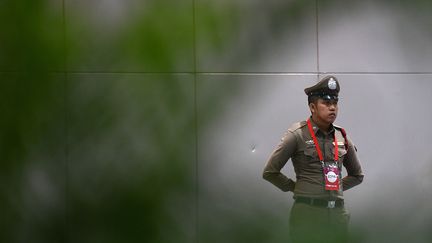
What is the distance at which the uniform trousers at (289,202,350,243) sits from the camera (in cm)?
A: 46

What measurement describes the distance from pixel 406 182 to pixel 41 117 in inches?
9.2

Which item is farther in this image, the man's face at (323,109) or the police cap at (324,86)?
the man's face at (323,109)

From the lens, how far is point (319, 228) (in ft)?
1.63

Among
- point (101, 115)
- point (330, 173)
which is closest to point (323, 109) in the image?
point (330, 173)

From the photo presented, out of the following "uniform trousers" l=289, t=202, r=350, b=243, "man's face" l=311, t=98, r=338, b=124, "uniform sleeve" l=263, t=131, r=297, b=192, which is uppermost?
"man's face" l=311, t=98, r=338, b=124

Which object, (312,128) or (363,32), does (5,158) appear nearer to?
(363,32)

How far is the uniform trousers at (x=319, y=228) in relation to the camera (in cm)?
46

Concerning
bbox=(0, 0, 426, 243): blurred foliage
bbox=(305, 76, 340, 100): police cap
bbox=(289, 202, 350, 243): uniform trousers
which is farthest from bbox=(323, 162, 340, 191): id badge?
bbox=(0, 0, 426, 243): blurred foliage

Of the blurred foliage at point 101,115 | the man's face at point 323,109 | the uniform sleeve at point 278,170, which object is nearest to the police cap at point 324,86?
the uniform sleeve at point 278,170

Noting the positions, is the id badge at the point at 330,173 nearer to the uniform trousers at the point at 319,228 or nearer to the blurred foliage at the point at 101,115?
the uniform trousers at the point at 319,228

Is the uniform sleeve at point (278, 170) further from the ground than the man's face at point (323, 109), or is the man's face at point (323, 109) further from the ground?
the man's face at point (323, 109)

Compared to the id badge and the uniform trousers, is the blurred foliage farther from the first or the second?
the id badge

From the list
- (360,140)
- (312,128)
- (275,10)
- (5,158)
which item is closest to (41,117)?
(5,158)

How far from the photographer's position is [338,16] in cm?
41
